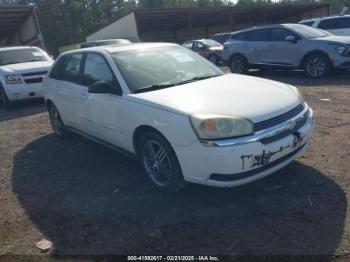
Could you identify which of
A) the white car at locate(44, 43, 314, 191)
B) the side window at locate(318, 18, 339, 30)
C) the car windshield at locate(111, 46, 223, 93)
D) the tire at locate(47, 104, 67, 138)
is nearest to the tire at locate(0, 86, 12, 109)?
the tire at locate(47, 104, 67, 138)

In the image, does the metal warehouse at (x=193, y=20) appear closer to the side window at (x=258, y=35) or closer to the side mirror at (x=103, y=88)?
the side window at (x=258, y=35)

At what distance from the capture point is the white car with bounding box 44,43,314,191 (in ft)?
11.5

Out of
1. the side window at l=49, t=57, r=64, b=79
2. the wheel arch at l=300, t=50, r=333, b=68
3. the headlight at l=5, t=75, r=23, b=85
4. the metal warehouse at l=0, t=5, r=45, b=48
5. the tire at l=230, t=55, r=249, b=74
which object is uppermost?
the metal warehouse at l=0, t=5, r=45, b=48

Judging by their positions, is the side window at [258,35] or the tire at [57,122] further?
the side window at [258,35]

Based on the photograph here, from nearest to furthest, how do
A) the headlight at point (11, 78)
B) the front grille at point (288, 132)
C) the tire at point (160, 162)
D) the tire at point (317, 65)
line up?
the front grille at point (288, 132)
the tire at point (160, 162)
the headlight at point (11, 78)
the tire at point (317, 65)

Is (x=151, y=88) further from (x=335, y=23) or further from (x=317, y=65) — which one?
(x=335, y=23)

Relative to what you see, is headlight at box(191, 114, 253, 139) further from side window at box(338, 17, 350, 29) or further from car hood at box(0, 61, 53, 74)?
side window at box(338, 17, 350, 29)

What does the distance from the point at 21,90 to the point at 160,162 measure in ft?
24.1

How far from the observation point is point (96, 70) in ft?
16.7

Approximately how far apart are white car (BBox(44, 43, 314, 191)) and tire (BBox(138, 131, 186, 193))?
1 cm

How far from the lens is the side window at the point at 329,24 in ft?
48.3

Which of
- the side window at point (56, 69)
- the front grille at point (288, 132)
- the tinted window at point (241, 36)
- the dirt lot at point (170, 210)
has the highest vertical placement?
the side window at point (56, 69)

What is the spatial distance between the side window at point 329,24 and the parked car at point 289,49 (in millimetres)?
3864

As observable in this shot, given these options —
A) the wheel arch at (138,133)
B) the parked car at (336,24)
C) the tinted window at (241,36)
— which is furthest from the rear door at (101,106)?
the parked car at (336,24)
